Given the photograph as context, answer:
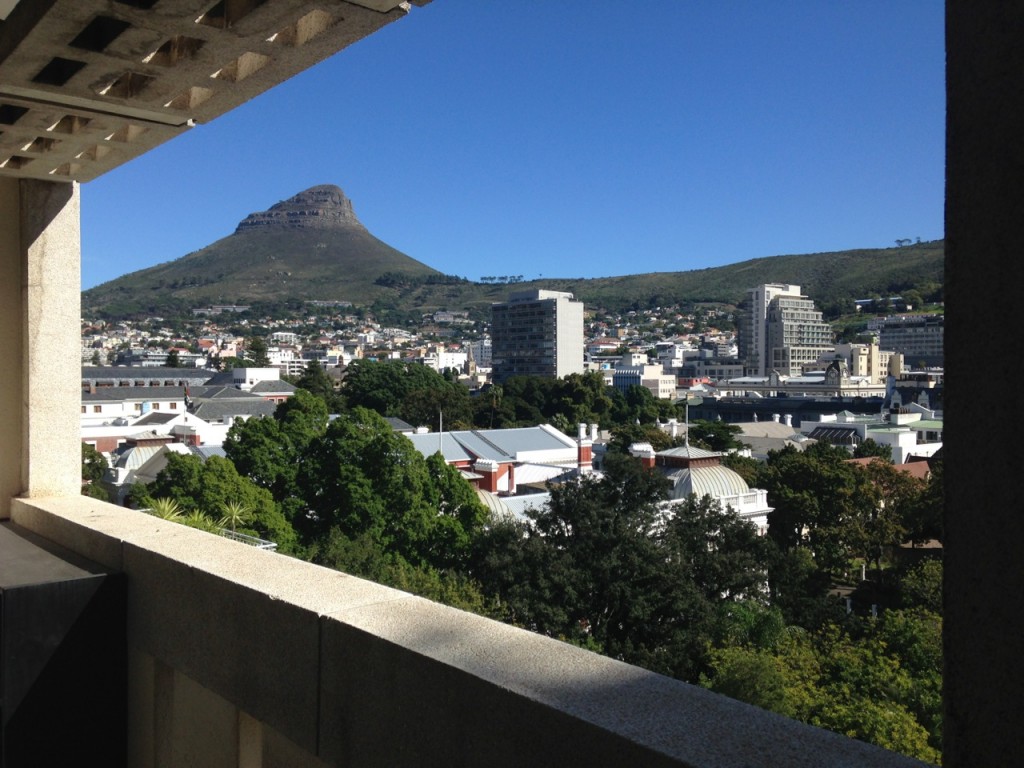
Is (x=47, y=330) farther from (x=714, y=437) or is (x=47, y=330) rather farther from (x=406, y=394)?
(x=406, y=394)

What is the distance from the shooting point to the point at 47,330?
10.0 feet

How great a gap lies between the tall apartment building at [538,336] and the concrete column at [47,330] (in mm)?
111674

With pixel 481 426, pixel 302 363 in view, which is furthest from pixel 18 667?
pixel 302 363

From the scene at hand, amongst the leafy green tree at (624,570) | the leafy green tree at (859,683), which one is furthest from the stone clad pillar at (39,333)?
the leafy green tree at (624,570)

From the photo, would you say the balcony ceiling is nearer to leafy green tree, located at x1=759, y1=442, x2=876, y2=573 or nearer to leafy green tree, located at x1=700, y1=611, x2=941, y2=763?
leafy green tree, located at x1=700, y1=611, x2=941, y2=763

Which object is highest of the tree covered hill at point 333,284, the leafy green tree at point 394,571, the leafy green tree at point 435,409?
the tree covered hill at point 333,284

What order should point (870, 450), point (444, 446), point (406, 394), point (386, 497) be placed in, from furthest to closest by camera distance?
point (406, 394), point (870, 450), point (444, 446), point (386, 497)

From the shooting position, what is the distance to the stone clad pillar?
301 cm

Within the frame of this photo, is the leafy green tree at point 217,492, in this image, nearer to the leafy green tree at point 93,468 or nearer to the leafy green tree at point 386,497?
the leafy green tree at point 386,497

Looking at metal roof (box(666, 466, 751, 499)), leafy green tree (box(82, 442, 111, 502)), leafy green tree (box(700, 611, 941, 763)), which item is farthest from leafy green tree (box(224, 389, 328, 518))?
leafy green tree (box(700, 611, 941, 763))

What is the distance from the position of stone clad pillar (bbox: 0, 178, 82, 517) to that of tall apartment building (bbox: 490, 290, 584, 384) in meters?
112

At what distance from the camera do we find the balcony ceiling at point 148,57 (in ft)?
5.24

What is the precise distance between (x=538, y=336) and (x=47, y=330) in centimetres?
11777

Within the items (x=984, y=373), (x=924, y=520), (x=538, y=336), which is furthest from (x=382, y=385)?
(x=984, y=373)
